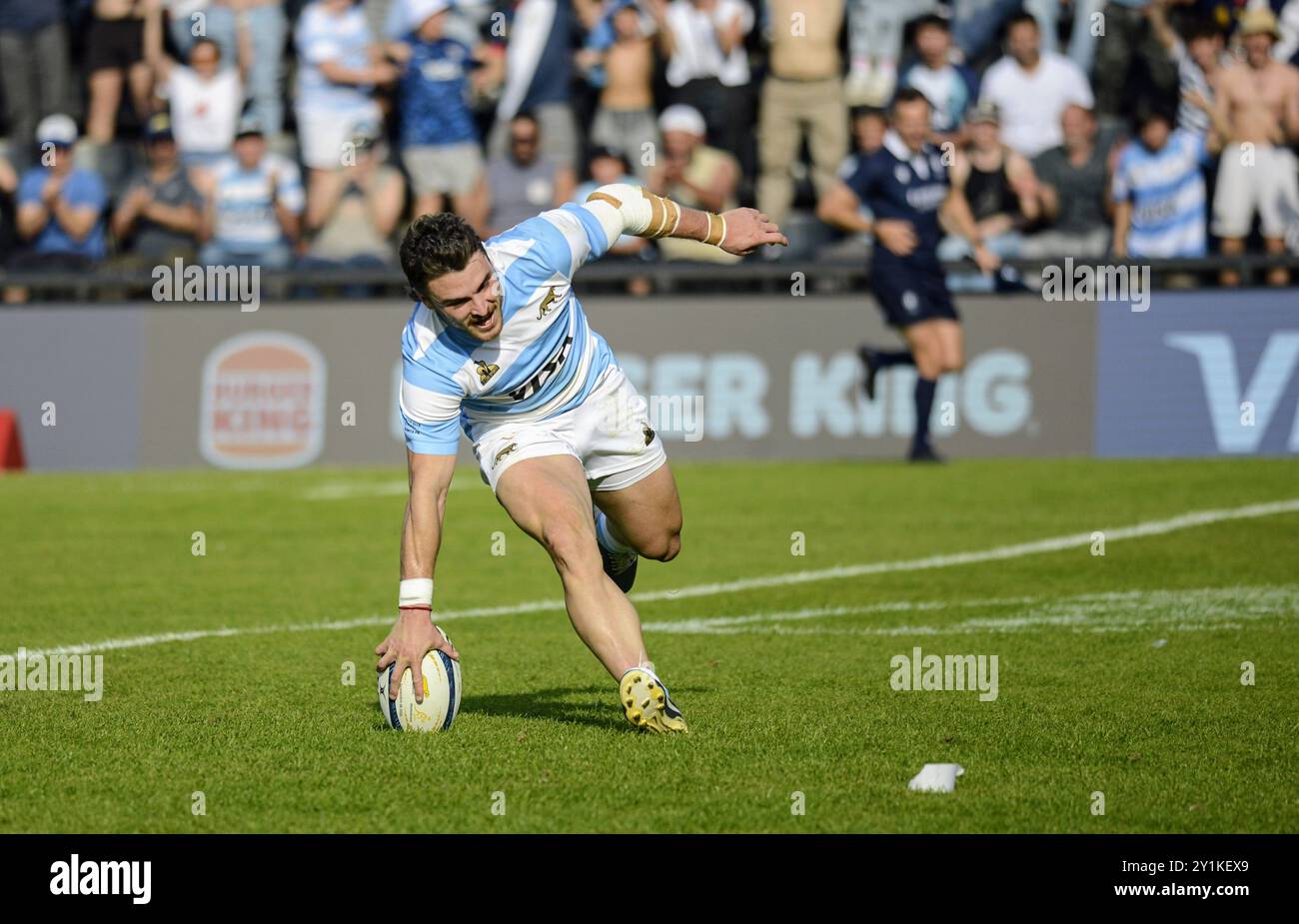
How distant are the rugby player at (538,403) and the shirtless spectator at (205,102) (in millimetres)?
13183

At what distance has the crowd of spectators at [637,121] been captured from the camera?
18.2 m

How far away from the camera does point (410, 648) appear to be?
713 centimetres

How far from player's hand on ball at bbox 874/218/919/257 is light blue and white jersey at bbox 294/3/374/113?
564 cm

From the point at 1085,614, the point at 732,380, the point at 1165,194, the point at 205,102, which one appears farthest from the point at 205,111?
the point at 1085,614

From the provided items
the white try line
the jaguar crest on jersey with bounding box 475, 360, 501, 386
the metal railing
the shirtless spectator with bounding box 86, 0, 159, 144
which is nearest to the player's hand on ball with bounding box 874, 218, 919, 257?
the metal railing

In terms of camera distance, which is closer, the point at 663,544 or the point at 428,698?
the point at 428,698

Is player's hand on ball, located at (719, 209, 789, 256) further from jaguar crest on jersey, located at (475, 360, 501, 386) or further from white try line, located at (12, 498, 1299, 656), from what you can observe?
white try line, located at (12, 498, 1299, 656)

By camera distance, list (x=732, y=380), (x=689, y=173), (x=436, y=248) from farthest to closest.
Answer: (x=689, y=173) < (x=732, y=380) < (x=436, y=248)

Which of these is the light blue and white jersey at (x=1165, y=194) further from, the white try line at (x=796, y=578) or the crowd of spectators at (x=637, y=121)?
the white try line at (x=796, y=578)

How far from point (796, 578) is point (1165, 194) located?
7604mm

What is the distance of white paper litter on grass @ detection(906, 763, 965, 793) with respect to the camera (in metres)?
6.13

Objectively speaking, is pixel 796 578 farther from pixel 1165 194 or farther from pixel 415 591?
pixel 1165 194

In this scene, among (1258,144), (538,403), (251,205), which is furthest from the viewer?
(251,205)

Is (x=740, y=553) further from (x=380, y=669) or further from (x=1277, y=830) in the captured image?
(x=1277, y=830)
